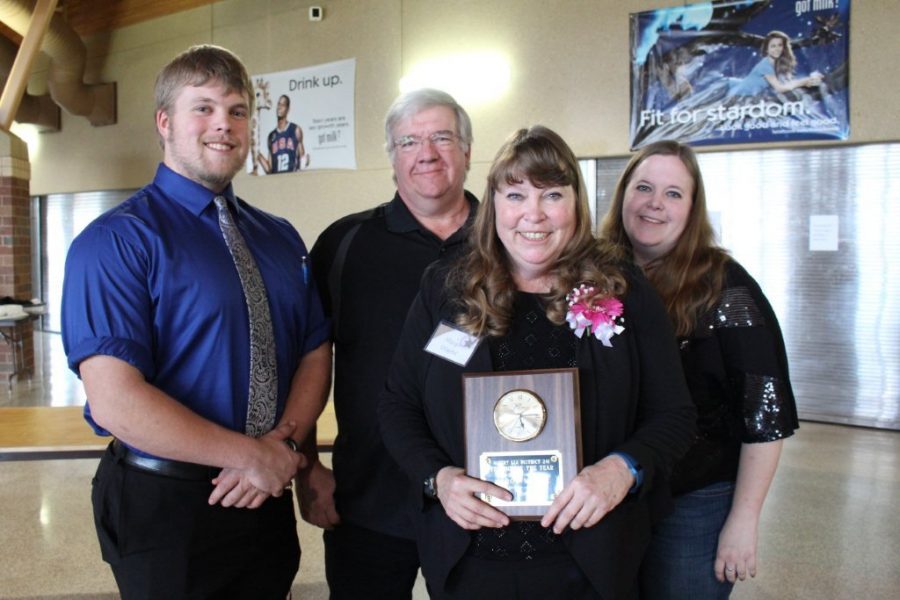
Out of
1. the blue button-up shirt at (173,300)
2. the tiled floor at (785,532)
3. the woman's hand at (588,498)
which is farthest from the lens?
the tiled floor at (785,532)

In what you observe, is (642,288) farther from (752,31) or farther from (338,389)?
(752,31)

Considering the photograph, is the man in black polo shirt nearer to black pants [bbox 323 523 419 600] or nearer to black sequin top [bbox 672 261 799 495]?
black pants [bbox 323 523 419 600]

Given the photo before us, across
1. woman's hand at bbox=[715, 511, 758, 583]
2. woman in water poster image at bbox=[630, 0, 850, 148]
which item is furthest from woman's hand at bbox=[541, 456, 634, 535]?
woman in water poster image at bbox=[630, 0, 850, 148]

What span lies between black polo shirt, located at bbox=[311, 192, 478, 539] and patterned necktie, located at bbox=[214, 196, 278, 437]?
255mm

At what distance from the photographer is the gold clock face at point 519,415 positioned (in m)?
1.32

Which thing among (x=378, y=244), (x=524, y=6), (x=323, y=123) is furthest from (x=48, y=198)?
(x=378, y=244)

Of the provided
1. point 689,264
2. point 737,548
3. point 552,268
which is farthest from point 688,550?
point 552,268

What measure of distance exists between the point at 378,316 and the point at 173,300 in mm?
538

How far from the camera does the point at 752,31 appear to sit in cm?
555

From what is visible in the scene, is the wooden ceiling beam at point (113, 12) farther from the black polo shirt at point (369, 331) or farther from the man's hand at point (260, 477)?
the man's hand at point (260, 477)

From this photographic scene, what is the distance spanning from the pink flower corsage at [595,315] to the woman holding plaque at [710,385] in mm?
352

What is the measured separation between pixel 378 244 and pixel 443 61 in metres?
5.33

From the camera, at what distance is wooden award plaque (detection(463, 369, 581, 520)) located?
1.31m

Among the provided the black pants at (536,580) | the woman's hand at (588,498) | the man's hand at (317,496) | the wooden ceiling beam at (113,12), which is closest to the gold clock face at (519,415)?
the woman's hand at (588,498)
